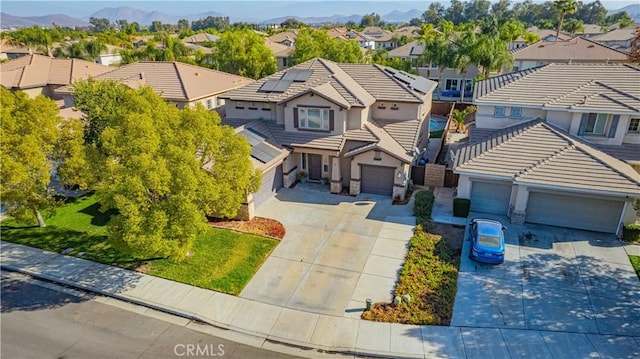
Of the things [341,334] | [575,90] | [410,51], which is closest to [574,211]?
[575,90]

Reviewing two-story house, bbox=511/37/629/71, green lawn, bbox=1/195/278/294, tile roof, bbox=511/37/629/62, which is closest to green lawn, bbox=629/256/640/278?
green lawn, bbox=1/195/278/294

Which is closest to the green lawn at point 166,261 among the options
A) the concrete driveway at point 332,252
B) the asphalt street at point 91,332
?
the concrete driveway at point 332,252

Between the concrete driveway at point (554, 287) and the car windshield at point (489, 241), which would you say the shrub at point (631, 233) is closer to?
the concrete driveway at point (554, 287)

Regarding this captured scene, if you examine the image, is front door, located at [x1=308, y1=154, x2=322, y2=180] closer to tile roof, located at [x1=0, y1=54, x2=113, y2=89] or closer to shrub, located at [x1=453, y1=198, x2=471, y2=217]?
shrub, located at [x1=453, y1=198, x2=471, y2=217]

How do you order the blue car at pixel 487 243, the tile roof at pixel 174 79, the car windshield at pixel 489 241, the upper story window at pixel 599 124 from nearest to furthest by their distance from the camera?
the blue car at pixel 487 243 < the car windshield at pixel 489 241 < the upper story window at pixel 599 124 < the tile roof at pixel 174 79

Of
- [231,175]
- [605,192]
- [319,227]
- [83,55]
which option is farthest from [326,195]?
[83,55]
